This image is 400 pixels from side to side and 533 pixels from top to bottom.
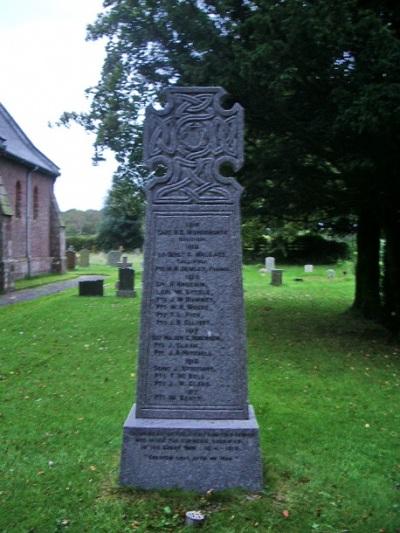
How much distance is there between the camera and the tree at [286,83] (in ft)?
25.8

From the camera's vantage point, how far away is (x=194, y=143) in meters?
4.61

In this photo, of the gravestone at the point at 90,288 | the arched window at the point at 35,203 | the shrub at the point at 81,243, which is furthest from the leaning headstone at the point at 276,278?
the shrub at the point at 81,243

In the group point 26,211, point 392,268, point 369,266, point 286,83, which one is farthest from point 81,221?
point 286,83

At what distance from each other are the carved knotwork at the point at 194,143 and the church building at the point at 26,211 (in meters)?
17.1

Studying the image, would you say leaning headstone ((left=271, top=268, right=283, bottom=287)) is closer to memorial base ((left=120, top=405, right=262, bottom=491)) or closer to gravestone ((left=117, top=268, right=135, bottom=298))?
gravestone ((left=117, top=268, right=135, bottom=298))

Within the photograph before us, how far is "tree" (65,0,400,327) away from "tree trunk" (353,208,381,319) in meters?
1.08

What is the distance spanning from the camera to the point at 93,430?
5.87 meters

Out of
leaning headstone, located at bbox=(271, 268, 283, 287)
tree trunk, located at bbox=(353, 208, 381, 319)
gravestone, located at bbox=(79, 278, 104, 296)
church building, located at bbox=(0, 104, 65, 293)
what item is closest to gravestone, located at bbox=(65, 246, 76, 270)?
church building, located at bbox=(0, 104, 65, 293)

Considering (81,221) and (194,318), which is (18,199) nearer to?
(194,318)

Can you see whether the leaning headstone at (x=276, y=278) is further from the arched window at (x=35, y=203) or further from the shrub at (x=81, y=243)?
the shrub at (x=81, y=243)

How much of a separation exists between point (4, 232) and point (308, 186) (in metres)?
14.1

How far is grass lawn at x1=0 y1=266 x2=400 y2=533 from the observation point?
4.08 m

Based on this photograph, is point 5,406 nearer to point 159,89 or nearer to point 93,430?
point 93,430

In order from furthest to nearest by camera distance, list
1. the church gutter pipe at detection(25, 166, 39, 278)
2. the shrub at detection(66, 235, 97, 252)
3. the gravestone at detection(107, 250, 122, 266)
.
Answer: the shrub at detection(66, 235, 97, 252) → the gravestone at detection(107, 250, 122, 266) → the church gutter pipe at detection(25, 166, 39, 278)
